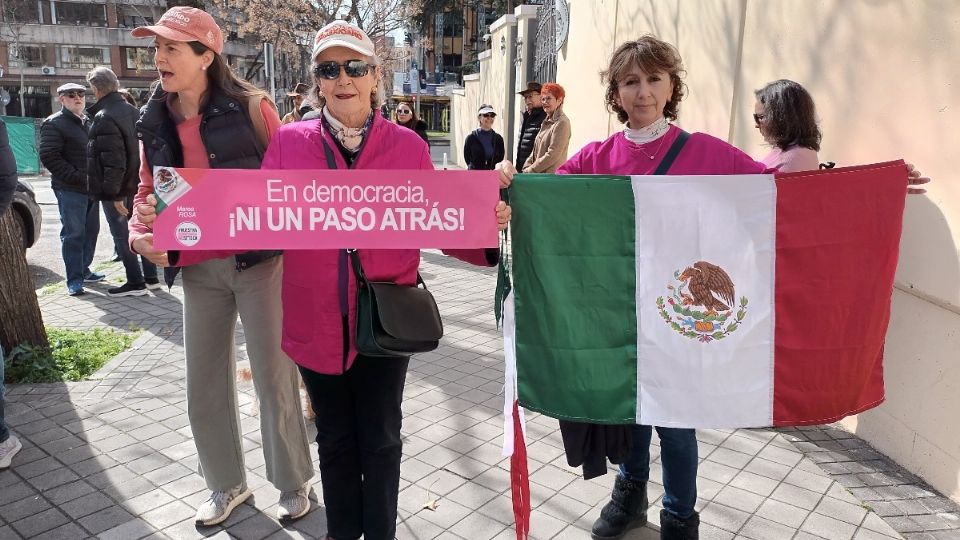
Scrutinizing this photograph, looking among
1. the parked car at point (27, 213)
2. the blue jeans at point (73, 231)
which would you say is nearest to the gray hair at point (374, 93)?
the blue jeans at point (73, 231)

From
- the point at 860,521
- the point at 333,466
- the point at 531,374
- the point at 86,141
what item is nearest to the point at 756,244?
the point at 531,374

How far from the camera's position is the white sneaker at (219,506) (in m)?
3.12

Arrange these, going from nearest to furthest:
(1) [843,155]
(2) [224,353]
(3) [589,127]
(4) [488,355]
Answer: (2) [224,353] → (1) [843,155] → (4) [488,355] → (3) [589,127]

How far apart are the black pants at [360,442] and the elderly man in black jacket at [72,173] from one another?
18.6 ft

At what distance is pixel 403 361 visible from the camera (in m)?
2.63

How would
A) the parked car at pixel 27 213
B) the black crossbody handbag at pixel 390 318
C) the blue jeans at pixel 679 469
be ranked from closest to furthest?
the black crossbody handbag at pixel 390 318 < the blue jeans at pixel 679 469 < the parked car at pixel 27 213

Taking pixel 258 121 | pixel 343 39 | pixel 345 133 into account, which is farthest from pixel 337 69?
pixel 258 121

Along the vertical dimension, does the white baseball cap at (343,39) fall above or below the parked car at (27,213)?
above

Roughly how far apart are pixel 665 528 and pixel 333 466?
4.51 feet

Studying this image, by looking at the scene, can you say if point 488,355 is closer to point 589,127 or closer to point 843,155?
point 843,155

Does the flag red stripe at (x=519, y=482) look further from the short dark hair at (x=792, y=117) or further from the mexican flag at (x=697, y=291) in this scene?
the short dark hair at (x=792, y=117)

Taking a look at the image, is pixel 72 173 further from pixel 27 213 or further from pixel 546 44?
pixel 546 44

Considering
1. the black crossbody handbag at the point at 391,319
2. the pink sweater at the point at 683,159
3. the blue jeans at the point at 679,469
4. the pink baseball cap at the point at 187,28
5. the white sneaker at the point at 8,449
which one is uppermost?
the pink baseball cap at the point at 187,28

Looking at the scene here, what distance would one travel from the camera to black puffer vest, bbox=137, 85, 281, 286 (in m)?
2.86
